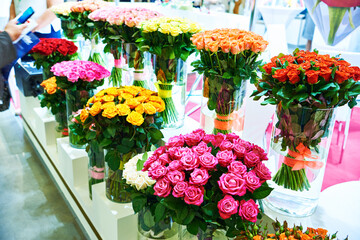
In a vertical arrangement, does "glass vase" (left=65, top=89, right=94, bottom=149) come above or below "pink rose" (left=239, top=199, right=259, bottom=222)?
below

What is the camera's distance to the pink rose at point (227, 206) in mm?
837

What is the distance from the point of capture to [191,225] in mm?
917

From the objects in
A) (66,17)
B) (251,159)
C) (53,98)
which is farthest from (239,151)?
(66,17)

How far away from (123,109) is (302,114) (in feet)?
2.16

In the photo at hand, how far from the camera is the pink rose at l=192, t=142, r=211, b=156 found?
0.98 m

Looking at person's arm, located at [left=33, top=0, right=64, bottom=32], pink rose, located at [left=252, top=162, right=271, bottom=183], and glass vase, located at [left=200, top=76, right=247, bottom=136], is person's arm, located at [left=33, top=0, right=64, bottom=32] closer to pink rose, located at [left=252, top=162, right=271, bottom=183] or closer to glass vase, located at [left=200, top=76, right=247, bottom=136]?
glass vase, located at [left=200, top=76, right=247, bottom=136]

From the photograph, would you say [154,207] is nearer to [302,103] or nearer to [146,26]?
[302,103]

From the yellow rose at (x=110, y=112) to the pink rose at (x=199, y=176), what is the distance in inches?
19.4

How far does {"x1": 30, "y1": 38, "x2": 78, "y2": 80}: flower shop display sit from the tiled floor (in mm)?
814

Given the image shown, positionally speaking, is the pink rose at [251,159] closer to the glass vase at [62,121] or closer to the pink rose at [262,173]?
the pink rose at [262,173]

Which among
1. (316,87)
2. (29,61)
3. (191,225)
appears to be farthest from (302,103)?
(29,61)

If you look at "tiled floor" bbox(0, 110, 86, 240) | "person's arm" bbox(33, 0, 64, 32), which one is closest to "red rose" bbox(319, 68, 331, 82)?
"tiled floor" bbox(0, 110, 86, 240)

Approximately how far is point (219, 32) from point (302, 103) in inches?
20.5

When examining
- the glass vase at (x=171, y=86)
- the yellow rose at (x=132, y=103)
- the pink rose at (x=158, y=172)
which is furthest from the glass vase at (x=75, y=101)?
the pink rose at (x=158, y=172)
